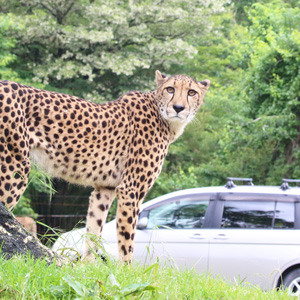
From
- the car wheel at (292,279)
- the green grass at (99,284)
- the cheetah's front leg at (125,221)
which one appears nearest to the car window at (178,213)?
the car wheel at (292,279)

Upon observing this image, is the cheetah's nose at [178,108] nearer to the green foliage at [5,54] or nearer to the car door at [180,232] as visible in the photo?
the car door at [180,232]

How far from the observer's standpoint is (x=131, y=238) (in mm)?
5766

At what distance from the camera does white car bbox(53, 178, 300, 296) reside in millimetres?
8320

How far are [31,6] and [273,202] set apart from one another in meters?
12.4

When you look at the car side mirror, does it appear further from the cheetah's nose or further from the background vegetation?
the background vegetation

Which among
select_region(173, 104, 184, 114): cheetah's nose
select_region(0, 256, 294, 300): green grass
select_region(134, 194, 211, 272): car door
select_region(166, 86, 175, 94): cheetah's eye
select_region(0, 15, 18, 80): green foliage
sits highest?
select_region(0, 15, 18, 80): green foliage

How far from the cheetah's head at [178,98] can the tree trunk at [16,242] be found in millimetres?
2405

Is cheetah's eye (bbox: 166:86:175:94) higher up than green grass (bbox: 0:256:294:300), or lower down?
higher up

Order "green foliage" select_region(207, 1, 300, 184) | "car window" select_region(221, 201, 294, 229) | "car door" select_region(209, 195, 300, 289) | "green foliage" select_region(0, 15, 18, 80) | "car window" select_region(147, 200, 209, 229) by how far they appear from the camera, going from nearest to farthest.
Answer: "car door" select_region(209, 195, 300, 289) < "car window" select_region(221, 201, 294, 229) < "car window" select_region(147, 200, 209, 229) < "green foliage" select_region(207, 1, 300, 184) < "green foliage" select_region(0, 15, 18, 80)

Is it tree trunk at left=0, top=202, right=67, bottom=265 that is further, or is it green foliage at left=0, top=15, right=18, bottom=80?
green foliage at left=0, top=15, right=18, bottom=80

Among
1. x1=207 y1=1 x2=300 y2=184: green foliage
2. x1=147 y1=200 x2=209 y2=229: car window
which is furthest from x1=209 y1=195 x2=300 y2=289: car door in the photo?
x1=207 y1=1 x2=300 y2=184: green foliage

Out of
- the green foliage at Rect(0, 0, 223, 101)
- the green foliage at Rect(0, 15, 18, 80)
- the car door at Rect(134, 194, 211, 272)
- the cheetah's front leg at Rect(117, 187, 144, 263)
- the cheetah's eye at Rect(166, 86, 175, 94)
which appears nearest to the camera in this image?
the cheetah's front leg at Rect(117, 187, 144, 263)

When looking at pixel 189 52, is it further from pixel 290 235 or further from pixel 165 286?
pixel 165 286

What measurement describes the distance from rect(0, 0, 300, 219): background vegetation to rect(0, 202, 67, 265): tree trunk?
10485mm
